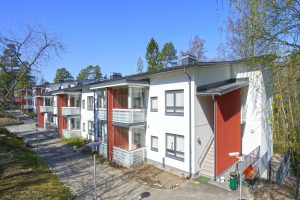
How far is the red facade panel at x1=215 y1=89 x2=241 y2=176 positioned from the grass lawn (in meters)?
9.74

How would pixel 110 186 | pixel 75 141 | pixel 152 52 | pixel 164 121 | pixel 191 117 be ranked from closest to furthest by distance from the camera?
pixel 110 186 → pixel 191 117 → pixel 164 121 → pixel 75 141 → pixel 152 52

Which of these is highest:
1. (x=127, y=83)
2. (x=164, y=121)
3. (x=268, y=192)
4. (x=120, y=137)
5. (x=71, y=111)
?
(x=127, y=83)

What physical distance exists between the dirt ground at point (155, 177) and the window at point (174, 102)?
427 centimetres

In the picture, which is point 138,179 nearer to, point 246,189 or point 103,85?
point 246,189

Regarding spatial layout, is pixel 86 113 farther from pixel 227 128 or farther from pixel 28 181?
pixel 227 128

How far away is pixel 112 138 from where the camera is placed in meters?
16.8

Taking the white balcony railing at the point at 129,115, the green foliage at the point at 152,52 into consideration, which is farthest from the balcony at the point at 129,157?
the green foliage at the point at 152,52

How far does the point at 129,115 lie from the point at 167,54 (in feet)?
101

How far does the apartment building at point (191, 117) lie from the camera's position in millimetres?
12875

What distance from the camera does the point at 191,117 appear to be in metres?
12.7

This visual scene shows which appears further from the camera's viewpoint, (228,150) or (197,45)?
(197,45)

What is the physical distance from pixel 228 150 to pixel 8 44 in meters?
16.0

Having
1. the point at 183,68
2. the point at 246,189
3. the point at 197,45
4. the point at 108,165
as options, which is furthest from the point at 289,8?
the point at 197,45

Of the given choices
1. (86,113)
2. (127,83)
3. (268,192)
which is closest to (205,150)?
(268,192)
